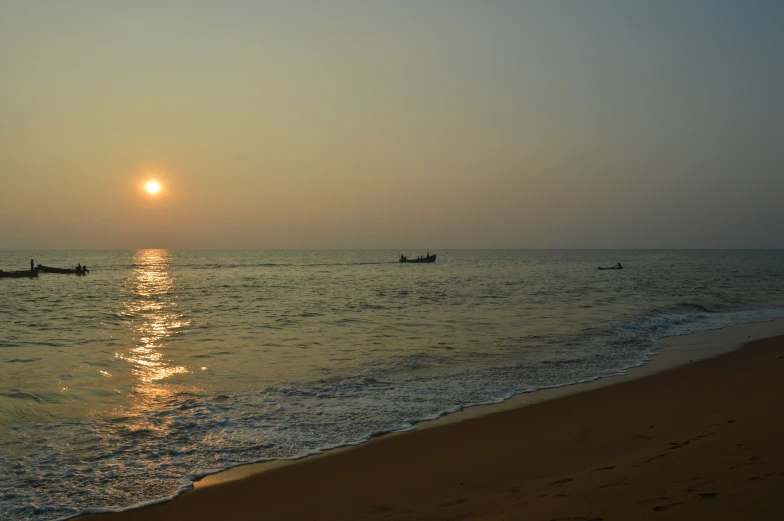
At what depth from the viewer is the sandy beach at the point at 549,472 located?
5273 millimetres

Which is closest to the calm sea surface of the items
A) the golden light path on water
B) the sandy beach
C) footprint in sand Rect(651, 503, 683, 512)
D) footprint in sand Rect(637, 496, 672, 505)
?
the golden light path on water

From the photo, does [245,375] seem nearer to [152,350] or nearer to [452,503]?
[152,350]

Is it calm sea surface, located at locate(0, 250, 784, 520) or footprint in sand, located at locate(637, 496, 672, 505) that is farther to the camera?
calm sea surface, located at locate(0, 250, 784, 520)

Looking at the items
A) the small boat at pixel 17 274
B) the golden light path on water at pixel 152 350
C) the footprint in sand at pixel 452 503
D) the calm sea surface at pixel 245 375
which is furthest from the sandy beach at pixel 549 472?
the small boat at pixel 17 274

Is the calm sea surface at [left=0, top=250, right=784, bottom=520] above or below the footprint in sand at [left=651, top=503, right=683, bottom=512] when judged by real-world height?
below

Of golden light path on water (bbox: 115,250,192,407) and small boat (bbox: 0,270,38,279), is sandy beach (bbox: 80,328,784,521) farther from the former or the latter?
small boat (bbox: 0,270,38,279)

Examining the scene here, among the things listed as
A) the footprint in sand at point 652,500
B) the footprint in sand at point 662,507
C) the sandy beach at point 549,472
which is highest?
the footprint in sand at point 662,507

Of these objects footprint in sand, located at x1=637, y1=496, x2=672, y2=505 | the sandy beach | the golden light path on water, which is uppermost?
footprint in sand, located at x1=637, y1=496, x2=672, y2=505

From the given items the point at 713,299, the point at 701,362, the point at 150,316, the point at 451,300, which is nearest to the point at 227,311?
the point at 150,316

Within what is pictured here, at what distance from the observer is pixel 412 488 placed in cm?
668

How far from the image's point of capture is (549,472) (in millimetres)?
6902

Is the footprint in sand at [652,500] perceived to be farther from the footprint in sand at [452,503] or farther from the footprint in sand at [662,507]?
the footprint in sand at [452,503]

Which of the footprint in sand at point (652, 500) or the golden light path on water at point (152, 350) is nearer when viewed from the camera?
the footprint in sand at point (652, 500)

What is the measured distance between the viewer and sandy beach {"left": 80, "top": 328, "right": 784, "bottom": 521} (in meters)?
5.27
